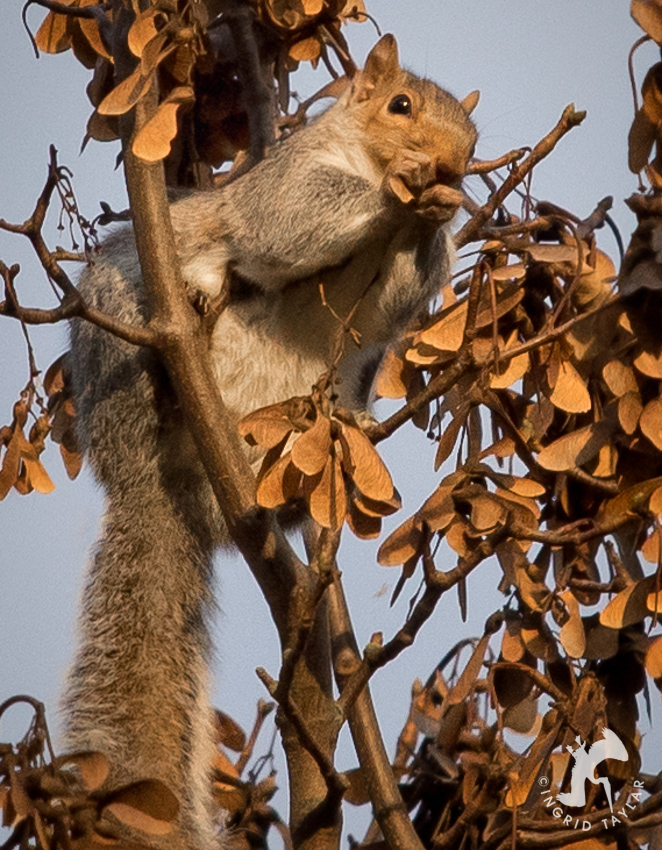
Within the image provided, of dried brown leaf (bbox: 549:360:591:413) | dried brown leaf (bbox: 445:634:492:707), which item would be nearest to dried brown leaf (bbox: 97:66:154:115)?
dried brown leaf (bbox: 549:360:591:413)

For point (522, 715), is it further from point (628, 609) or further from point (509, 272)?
point (509, 272)

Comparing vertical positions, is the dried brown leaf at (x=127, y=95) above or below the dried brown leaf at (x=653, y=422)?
above

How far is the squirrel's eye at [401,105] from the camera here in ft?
10.6

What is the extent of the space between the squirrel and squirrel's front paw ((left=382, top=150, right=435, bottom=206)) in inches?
0.5

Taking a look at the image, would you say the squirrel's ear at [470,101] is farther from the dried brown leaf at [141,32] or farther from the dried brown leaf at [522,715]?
the dried brown leaf at [522,715]

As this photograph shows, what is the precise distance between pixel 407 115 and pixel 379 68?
21cm

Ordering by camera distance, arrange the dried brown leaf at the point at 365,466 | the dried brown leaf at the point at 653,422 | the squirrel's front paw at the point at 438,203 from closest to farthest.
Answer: the dried brown leaf at the point at 653,422, the dried brown leaf at the point at 365,466, the squirrel's front paw at the point at 438,203

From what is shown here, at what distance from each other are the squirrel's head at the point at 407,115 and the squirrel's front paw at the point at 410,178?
9.4 inches

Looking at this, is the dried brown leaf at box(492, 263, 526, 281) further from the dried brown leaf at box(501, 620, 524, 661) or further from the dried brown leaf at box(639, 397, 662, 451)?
the dried brown leaf at box(501, 620, 524, 661)

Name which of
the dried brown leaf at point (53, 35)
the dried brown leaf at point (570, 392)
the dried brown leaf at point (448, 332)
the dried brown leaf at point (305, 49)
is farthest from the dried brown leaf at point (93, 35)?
the dried brown leaf at point (570, 392)

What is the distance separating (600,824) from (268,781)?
893 millimetres

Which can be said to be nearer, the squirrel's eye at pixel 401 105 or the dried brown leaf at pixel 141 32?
the dried brown leaf at pixel 141 32

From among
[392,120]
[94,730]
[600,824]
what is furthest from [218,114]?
[600,824]

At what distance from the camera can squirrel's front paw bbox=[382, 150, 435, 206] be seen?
271cm
